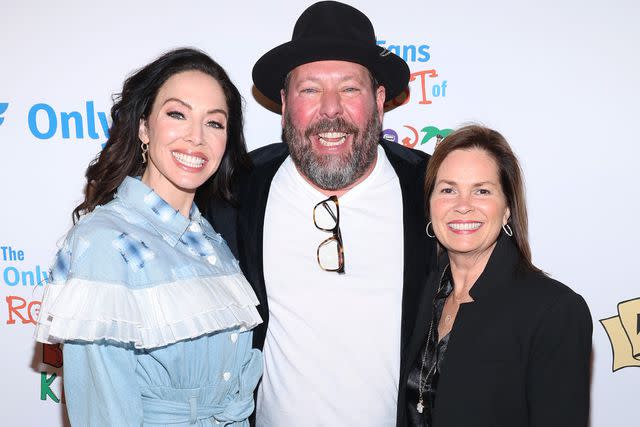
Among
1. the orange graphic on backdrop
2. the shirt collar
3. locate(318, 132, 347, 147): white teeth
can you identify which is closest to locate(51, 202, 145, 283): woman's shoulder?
the shirt collar

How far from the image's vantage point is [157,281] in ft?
5.34

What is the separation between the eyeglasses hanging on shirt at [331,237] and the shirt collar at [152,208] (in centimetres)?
59

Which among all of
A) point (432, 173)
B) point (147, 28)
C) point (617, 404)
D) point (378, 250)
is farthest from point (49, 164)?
point (617, 404)

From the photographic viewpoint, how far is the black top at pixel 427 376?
6.05 ft

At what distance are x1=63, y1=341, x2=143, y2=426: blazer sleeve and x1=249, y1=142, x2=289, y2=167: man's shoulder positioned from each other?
111 centimetres

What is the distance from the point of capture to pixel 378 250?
223cm

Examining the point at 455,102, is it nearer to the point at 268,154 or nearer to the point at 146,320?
the point at 268,154

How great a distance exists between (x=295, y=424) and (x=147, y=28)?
1.84m

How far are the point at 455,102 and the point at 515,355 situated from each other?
1266mm

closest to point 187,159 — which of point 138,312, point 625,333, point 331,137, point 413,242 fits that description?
point 138,312

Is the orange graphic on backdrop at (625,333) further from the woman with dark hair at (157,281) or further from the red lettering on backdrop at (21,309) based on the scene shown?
the red lettering on backdrop at (21,309)

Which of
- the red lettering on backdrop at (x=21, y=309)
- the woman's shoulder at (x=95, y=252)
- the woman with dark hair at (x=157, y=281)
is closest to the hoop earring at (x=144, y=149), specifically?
the woman with dark hair at (x=157, y=281)

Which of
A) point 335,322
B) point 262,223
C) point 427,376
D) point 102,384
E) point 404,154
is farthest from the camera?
point 404,154

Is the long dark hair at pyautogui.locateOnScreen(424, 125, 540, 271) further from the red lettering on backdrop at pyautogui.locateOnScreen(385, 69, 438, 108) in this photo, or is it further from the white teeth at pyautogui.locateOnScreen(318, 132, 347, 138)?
the red lettering on backdrop at pyautogui.locateOnScreen(385, 69, 438, 108)
